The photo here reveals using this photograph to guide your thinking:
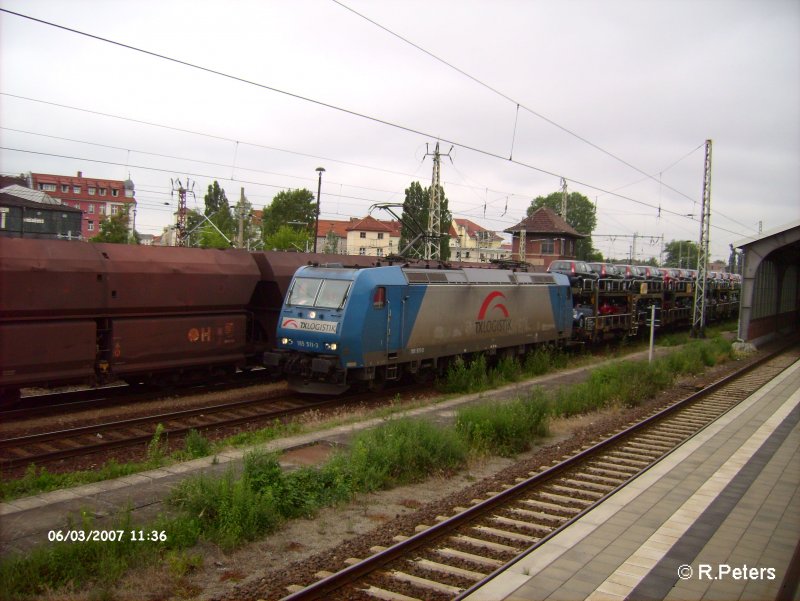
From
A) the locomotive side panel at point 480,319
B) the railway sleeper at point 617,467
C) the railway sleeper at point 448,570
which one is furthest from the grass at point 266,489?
the locomotive side panel at point 480,319

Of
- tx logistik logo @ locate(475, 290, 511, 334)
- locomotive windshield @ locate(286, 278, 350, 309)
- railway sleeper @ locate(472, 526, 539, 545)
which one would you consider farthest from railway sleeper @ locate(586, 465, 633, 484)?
tx logistik logo @ locate(475, 290, 511, 334)

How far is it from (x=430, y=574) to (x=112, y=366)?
995 centimetres

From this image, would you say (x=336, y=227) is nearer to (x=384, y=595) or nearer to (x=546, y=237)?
(x=546, y=237)

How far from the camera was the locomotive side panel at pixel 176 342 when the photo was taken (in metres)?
13.8

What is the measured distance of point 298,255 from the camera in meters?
18.5

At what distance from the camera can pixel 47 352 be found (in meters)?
12.4

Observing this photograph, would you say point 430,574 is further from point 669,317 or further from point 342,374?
point 669,317

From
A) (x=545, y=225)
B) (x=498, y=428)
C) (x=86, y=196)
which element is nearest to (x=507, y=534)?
(x=498, y=428)

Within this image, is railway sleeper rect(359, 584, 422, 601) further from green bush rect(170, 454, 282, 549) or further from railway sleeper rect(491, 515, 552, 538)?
railway sleeper rect(491, 515, 552, 538)

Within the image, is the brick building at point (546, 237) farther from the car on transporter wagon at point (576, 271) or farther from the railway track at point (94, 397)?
the railway track at point (94, 397)

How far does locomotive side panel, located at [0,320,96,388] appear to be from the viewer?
38.8ft

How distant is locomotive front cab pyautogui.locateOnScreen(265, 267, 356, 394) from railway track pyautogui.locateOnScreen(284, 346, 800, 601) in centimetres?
571

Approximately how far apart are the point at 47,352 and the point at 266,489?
7268 millimetres

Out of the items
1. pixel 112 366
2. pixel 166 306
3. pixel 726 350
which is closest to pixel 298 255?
pixel 166 306
